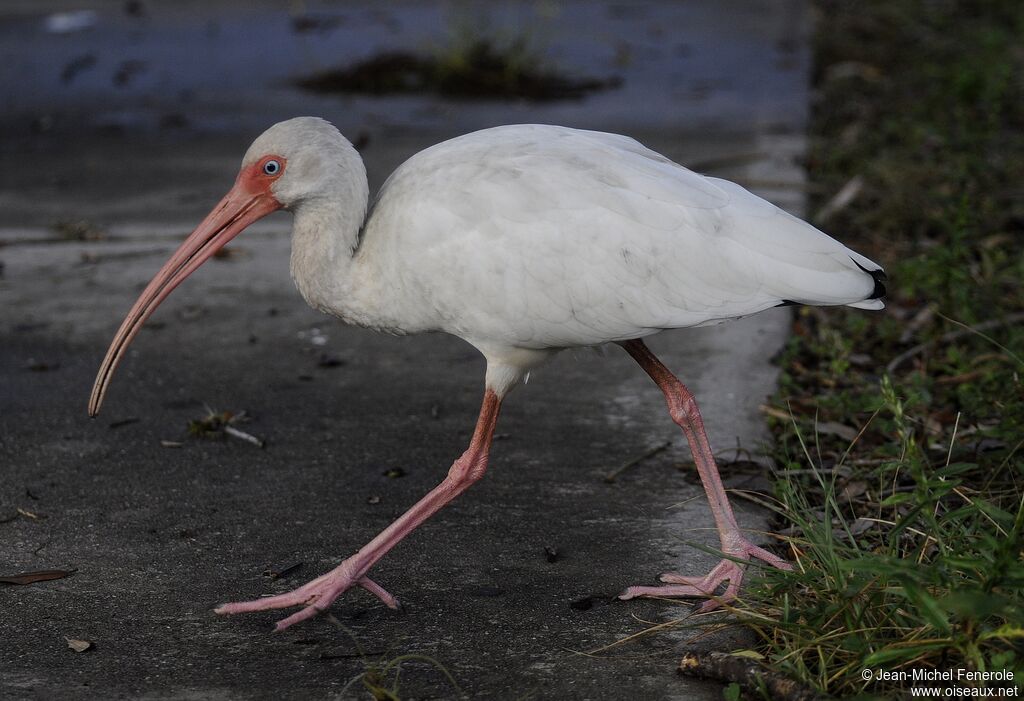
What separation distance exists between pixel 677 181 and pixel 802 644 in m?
1.39

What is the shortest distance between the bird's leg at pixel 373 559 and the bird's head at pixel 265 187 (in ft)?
2.77

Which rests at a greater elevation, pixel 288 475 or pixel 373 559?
pixel 373 559

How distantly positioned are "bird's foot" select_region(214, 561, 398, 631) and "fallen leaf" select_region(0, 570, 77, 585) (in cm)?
51

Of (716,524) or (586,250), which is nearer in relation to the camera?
(586,250)

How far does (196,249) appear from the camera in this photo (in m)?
3.97

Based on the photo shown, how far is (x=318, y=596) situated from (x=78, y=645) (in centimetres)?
62

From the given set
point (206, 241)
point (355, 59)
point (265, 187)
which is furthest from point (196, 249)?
point (355, 59)

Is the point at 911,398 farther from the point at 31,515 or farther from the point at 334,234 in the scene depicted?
the point at 31,515

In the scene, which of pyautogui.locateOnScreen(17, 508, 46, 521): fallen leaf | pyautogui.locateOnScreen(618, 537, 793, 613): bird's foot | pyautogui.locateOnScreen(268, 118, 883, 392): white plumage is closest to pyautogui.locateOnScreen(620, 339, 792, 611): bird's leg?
pyautogui.locateOnScreen(618, 537, 793, 613): bird's foot

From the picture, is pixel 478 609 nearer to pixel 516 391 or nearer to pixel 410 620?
pixel 410 620

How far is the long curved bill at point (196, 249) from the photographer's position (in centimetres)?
390

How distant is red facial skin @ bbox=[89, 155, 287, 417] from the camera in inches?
153

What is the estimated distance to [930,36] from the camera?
1156cm

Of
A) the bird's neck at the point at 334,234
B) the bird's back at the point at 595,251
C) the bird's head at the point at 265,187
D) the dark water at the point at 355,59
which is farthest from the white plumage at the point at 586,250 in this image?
the dark water at the point at 355,59
